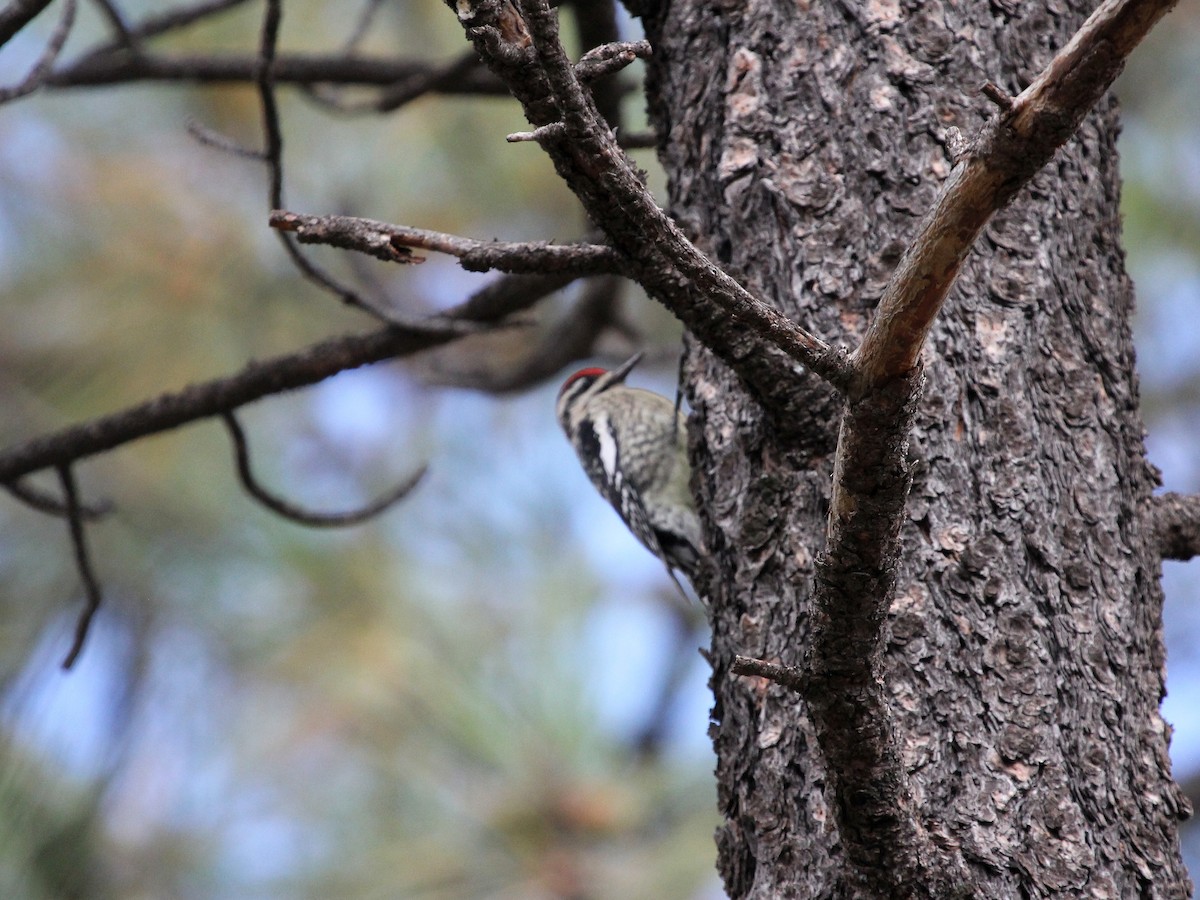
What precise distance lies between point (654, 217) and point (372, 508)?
1.85m

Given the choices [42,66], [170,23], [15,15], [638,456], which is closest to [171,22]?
[170,23]

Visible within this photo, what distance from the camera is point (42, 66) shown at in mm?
2463

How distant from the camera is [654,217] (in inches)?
51.0

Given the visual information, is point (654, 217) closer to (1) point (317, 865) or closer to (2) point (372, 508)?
(2) point (372, 508)

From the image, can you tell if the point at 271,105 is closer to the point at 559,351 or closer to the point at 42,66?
the point at 42,66

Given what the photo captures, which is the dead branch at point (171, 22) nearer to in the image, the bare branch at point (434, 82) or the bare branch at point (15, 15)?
the bare branch at point (434, 82)

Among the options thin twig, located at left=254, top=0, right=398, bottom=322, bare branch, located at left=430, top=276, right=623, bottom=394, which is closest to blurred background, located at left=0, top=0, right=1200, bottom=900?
bare branch, located at left=430, top=276, right=623, bottom=394

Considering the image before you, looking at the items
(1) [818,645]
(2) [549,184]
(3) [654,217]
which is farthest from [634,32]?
(1) [818,645]

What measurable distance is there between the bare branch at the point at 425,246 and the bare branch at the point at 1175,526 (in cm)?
99

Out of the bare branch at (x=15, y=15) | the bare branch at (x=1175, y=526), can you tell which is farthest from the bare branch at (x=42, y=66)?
the bare branch at (x=1175, y=526)

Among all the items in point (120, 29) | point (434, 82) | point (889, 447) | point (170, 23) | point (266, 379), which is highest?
point (170, 23)

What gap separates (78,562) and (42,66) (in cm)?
105

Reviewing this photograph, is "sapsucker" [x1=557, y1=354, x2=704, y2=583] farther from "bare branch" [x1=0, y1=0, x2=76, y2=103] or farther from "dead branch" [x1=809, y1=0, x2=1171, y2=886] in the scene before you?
"dead branch" [x1=809, y1=0, x2=1171, y2=886]

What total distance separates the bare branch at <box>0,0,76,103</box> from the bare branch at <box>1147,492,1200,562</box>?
2.20 m
